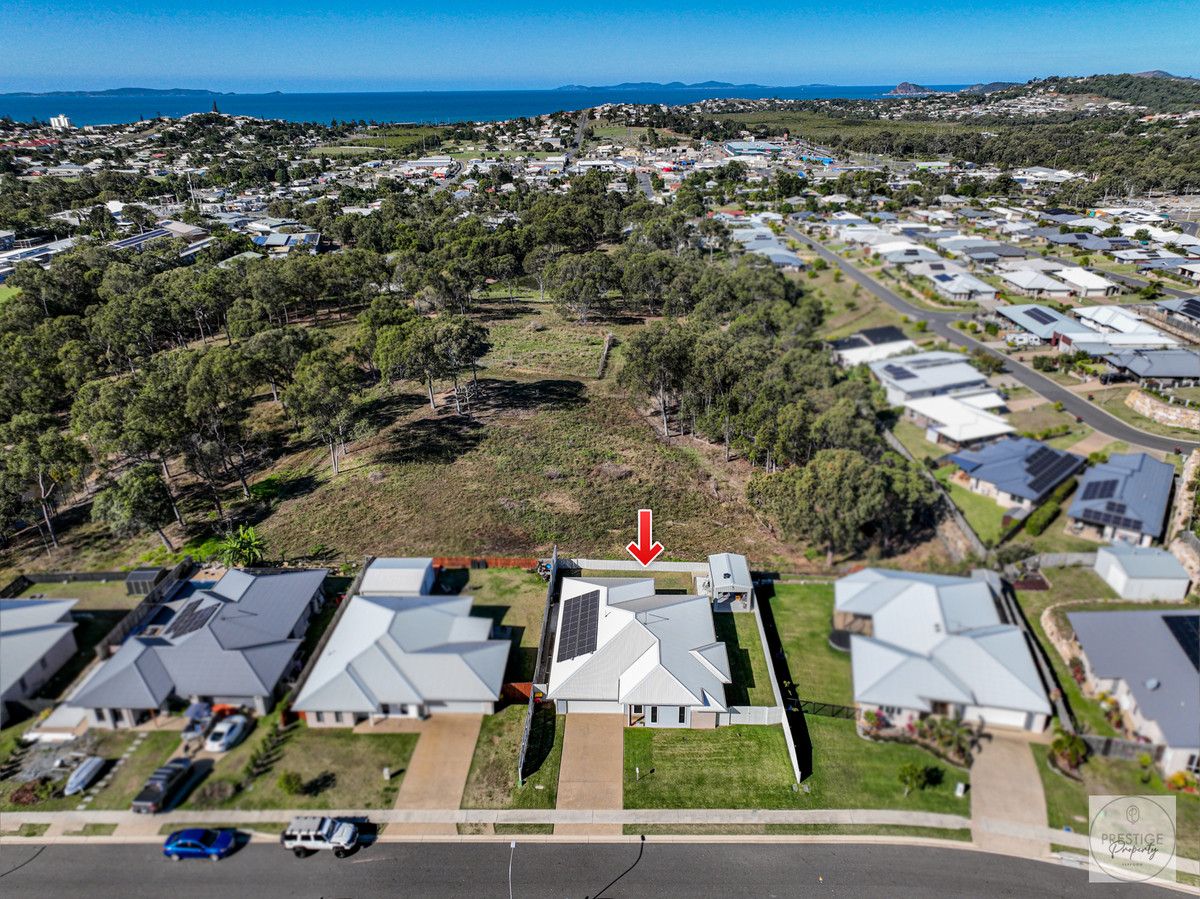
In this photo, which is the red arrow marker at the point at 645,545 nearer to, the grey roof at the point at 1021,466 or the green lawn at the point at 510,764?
the green lawn at the point at 510,764

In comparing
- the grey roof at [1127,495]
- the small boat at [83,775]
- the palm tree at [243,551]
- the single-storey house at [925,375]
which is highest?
the single-storey house at [925,375]

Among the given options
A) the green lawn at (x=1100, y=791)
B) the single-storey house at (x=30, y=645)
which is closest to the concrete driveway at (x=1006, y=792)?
the green lawn at (x=1100, y=791)

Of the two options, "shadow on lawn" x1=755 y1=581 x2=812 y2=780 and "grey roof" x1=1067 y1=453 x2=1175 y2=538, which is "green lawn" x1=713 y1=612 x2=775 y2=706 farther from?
"grey roof" x1=1067 y1=453 x2=1175 y2=538

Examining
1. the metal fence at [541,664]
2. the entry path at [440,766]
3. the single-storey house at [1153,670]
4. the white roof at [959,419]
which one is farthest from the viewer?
the white roof at [959,419]

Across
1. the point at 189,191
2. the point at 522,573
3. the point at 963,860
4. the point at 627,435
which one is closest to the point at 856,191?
the point at 627,435

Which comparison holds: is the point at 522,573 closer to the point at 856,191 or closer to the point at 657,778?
the point at 657,778

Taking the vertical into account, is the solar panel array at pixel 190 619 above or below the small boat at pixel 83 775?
above

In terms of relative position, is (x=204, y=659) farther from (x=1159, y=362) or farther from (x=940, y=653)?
(x=1159, y=362)
